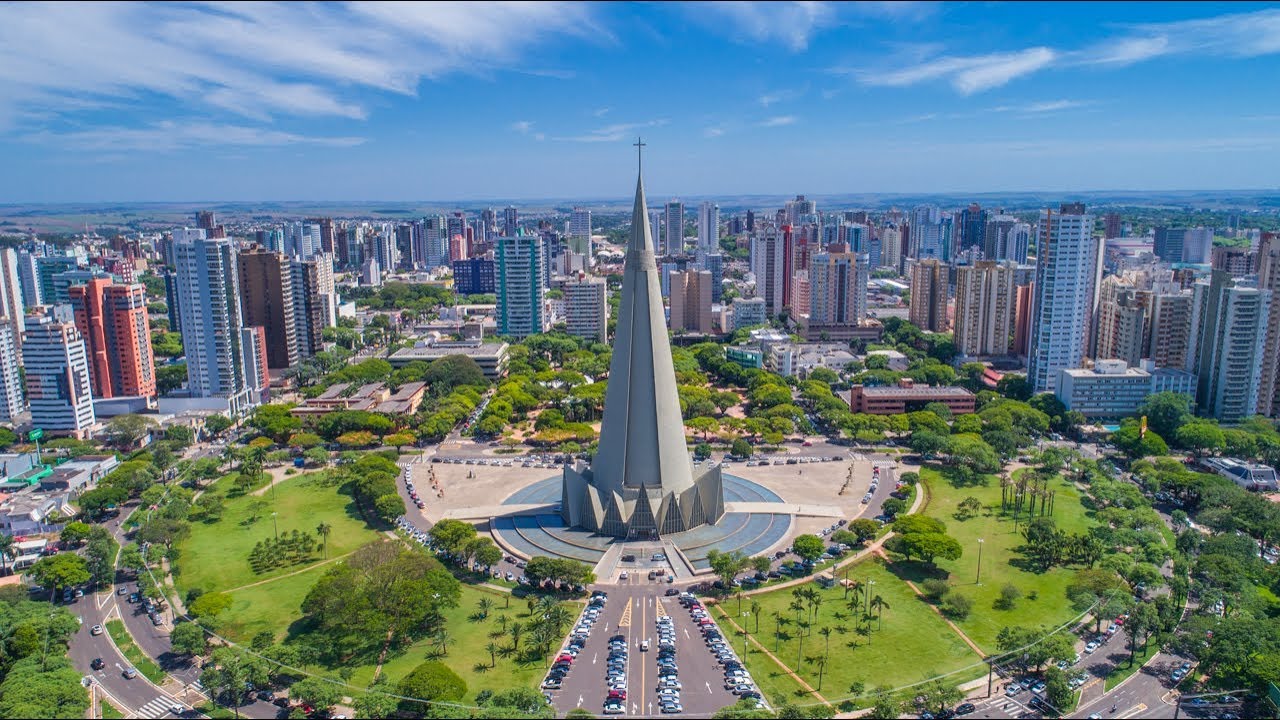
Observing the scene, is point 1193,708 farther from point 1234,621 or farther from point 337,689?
point 337,689

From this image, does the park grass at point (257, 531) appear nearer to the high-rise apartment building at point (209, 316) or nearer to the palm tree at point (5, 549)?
the palm tree at point (5, 549)

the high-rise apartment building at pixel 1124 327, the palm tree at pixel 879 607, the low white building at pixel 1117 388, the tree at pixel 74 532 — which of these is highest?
the high-rise apartment building at pixel 1124 327

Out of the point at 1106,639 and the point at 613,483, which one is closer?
the point at 1106,639

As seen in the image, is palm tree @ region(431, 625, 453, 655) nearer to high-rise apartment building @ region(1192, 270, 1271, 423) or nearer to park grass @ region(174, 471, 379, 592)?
park grass @ region(174, 471, 379, 592)

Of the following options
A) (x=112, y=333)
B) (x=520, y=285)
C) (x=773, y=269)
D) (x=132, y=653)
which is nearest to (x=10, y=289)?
(x=112, y=333)

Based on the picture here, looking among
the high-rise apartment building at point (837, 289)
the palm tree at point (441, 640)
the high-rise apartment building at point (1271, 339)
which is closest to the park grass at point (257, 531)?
the palm tree at point (441, 640)

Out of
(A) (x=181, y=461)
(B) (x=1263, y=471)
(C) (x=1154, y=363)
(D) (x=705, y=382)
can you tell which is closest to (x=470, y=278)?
(D) (x=705, y=382)
